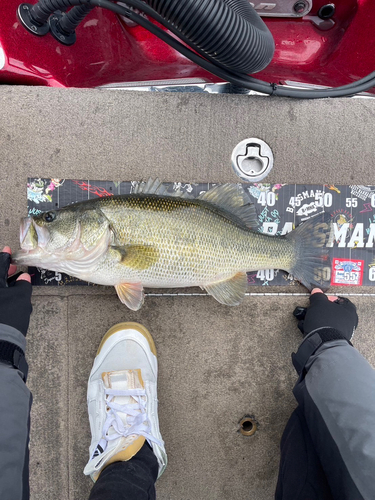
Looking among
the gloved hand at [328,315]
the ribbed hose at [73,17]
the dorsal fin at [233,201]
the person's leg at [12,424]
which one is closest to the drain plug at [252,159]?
the dorsal fin at [233,201]

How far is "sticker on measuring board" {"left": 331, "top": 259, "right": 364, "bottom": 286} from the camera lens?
1.73m

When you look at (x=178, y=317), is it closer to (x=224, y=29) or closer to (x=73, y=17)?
(x=224, y=29)

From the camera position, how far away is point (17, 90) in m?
1.65

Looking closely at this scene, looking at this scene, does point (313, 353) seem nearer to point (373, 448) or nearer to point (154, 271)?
point (373, 448)

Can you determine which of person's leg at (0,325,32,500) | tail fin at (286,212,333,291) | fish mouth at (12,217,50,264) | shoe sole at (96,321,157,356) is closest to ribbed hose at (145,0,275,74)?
tail fin at (286,212,333,291)

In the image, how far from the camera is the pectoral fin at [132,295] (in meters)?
1.49

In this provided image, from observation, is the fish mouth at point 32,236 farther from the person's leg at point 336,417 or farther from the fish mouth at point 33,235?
the person's leg at point 336,417

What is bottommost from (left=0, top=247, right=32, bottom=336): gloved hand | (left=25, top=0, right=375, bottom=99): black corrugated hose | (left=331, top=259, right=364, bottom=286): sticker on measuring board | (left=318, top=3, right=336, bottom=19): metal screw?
(left=0, top=247, right=32, bottom=336): gloved hand

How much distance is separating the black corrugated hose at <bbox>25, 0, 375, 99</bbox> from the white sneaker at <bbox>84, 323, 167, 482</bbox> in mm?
1300

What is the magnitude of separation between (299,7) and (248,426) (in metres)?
2.28

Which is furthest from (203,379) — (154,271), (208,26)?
(208,26)

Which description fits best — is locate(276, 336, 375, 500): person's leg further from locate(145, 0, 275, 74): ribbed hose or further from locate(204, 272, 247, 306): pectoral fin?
locate(145, 0, 275, 74): ribbed hose

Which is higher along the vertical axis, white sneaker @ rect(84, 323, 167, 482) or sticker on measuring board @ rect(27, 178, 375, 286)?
sticker on measuring board @ rect(27, 178, 375, 286)

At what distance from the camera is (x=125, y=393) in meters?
1.58
